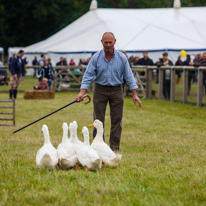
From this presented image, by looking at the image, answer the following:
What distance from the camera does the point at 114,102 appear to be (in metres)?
7.42

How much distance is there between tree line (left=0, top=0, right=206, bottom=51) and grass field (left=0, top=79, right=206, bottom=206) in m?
49.9

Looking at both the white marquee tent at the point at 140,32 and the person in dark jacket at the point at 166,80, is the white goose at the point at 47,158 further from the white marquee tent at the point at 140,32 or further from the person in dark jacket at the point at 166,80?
the white marquee tent at the point at 140,32

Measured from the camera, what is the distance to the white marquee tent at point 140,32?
1160 inches

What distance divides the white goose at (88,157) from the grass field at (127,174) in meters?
0.12

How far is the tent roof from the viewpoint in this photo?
97.1 feet

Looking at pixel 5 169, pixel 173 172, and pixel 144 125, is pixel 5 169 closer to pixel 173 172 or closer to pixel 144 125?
pixel 173 172

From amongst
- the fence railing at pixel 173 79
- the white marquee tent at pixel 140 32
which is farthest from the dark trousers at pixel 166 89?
the white marquee tent at pixel 140 32

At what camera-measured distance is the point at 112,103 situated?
7449 millimetres

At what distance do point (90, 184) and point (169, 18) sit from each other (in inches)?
1095

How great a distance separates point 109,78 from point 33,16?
5403 cm

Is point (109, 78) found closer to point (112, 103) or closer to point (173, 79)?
point (112, 103)

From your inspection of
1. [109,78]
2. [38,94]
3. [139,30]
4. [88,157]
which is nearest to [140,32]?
[139,30]

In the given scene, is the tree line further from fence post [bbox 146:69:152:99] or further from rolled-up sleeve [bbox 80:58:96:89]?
rolled-up sleeve [bbox 80:58:96:89]

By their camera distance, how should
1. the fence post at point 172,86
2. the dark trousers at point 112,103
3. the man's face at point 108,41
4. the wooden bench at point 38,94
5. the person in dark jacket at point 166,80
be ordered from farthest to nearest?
the wooden bench at point 38,94
the person in dark jacket at point 166,80
the fence post at point 172,86
the dark trousers at point 112,103
the man's face at point 108,41
